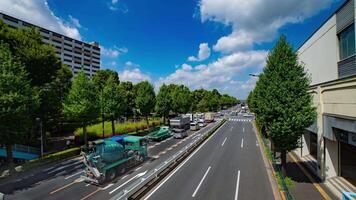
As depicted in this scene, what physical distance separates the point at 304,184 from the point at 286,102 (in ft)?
19.1

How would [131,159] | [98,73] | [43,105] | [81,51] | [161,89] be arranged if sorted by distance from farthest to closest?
[81,51] → [98,73] → [161,89] → [43,105] → [131,159]

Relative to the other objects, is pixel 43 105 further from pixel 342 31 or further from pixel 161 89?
pixel 342 31

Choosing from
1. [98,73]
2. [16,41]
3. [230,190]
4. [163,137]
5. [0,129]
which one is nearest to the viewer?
→ [230,190]

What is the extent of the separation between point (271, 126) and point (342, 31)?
794cm

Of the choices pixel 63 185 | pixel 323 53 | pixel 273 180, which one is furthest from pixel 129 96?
pixel 323 53

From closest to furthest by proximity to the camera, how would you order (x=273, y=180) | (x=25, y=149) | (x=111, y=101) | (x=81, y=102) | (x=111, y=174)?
1. (x=273, y=180)
2. (x=111, y=174)
3. (x=81, y=102)
4. (x=25, y=149)
5. (x=111, y=101)

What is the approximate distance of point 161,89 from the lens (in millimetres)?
47594

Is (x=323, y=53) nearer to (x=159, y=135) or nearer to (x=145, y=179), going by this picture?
(x=145, y=179)

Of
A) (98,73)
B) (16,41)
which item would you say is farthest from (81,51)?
(16,41)

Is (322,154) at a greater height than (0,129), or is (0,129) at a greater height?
(0,129)

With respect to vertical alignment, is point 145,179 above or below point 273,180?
above

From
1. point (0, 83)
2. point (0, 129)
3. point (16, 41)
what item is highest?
point (16, 41)

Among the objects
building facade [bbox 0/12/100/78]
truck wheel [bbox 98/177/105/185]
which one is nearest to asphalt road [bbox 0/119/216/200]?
truck wheel [bbox 98/177/105/185]

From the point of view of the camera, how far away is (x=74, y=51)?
94.4 m
